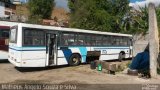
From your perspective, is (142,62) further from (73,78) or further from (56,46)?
(56,46)

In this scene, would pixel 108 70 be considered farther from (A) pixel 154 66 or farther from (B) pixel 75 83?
(B) pixel 75 83

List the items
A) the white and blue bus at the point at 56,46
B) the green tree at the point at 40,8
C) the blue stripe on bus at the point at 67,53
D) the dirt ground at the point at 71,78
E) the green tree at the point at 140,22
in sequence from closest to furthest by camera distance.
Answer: the dirt ground at the point at 71,78
the white and blue bus at the point at 56,46
the blue stripe on bus at the point at 67,53
the green tree at the point at 140,22
the green tree at the point at 40,8

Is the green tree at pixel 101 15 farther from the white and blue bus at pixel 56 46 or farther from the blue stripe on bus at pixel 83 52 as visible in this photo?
the blue stripe on bus at pixel 83 52

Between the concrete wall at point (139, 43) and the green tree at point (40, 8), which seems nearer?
the concrete wall at point (139, 43)

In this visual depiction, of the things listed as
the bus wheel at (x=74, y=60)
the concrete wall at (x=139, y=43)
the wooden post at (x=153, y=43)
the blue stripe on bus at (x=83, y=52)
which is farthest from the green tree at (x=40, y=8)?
the wooden post at (x=153, y=43)

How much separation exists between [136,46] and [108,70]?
1184cm

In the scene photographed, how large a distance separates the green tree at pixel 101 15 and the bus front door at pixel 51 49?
20.0 metres

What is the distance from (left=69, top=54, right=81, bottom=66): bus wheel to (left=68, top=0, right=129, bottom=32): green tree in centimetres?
1768

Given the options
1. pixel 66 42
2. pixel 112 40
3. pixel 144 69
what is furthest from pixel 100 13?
pixel 144 69

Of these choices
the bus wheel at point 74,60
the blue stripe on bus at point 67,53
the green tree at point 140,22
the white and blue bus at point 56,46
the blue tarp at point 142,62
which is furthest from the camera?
the green tree at point 140,22

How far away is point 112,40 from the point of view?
24.4 meters

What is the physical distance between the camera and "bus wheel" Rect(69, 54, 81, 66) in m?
20.3

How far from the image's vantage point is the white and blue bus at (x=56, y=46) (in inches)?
660

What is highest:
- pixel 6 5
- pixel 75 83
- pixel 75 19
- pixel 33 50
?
pixel 6 5
